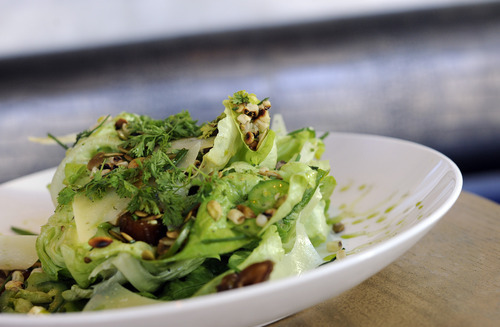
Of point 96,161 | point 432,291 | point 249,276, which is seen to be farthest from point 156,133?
point 432,291

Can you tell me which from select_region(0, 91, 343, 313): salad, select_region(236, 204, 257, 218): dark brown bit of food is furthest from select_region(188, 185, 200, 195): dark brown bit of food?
select_region(236, 204, 257, 218): dark brown bit of food

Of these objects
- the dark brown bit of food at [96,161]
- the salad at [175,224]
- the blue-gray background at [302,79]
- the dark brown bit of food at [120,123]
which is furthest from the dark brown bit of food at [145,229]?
the blue-gray background at [302,79]

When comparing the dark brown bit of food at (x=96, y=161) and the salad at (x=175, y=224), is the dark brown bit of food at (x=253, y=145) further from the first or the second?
the dark brown bit of food at (x=96, y=161)

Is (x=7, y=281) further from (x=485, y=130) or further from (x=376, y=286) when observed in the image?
(x=485, y=130)

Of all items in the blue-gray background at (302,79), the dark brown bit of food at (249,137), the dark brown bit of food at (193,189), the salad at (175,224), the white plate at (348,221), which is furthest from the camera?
the blue-gray background at (302,79)

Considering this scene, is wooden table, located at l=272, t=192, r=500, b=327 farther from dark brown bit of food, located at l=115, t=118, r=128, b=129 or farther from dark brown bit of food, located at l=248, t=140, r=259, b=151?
dark brown bit of food, located at l=115, t=118, r=128, b=129

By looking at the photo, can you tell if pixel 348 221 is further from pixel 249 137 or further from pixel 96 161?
pixel 96 161

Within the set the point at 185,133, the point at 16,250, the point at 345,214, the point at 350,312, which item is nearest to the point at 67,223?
the point at 16,250
